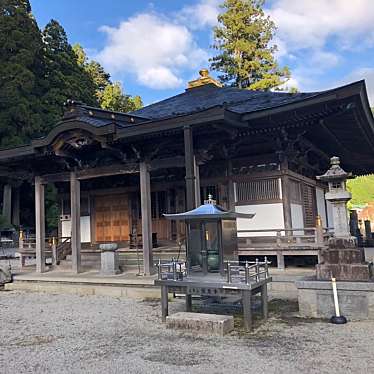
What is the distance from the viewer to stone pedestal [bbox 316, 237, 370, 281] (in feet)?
21.3

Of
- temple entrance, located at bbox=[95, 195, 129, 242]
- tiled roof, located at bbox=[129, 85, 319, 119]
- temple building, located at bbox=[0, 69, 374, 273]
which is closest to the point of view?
temple building, located at bbox=[0, 69, 374, 273]

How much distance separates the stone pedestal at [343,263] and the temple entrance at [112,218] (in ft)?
29.5

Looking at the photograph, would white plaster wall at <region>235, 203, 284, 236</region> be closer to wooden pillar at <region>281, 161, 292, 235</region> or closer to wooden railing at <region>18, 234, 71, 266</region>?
wooden pillar at <region>281, 161, 292, 235</region>

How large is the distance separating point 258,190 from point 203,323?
6.35 meters

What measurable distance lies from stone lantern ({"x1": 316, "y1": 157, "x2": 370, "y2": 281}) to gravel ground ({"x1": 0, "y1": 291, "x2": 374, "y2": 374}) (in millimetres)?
821

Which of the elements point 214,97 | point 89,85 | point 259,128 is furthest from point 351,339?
point 89,85

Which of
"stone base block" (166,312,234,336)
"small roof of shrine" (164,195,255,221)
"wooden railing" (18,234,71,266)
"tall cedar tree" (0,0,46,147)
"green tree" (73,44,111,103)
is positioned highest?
"green tree" (73,44,111,103)

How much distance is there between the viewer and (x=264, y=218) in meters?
11.5

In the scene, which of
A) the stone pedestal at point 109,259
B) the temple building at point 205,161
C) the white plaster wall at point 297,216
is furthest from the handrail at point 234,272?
the white plaster wall at point 297,216

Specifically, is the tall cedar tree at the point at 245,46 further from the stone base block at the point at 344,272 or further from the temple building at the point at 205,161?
the stone base block at the point at 344,272

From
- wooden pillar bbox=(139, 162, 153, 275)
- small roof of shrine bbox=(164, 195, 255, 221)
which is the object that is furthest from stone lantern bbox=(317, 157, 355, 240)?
wooden pillar bbox=(139, 162, 153, 275)

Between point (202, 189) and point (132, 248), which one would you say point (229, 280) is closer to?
point (202, 189)

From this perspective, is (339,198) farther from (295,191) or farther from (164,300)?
(295,191)

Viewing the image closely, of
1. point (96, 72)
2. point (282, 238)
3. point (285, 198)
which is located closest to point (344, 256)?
point (282, 238)
